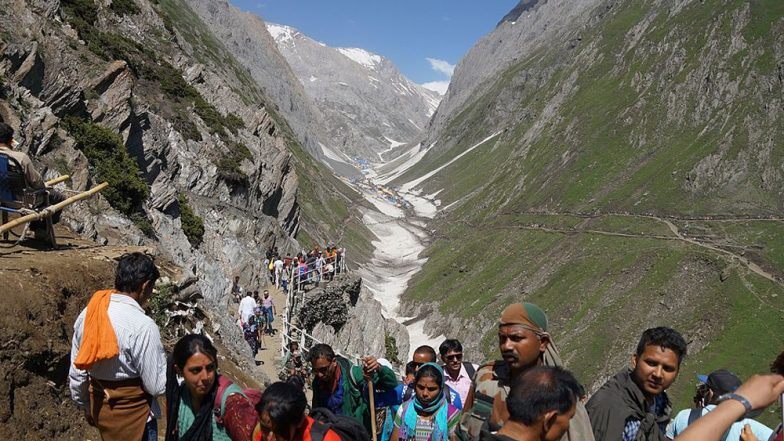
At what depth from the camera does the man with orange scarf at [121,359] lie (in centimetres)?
436

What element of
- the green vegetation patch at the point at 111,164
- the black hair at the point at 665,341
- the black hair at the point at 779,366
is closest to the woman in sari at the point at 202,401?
the black hair at the point at 665,341

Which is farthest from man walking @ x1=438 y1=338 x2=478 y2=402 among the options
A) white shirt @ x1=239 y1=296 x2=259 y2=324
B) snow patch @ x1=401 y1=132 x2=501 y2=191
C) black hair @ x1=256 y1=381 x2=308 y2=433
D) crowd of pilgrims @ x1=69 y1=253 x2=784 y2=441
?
snow patch @ x1=401 y1=132 x2=501 y2=191

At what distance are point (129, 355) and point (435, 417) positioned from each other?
2.95 meters

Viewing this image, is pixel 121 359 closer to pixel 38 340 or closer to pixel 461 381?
pixel 38 340

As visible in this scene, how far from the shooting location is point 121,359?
444cm

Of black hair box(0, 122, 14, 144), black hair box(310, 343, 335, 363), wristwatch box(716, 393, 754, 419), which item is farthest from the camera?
black hair box(0, 122, 14, 144)

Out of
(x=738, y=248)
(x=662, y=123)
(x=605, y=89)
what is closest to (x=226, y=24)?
(x=605, y=89)

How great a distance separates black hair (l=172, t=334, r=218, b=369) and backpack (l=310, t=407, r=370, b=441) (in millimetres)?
1000

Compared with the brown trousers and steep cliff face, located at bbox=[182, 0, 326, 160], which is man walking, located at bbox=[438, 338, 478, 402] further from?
steep cliff face, located at bbox=[182, 0, 326, 160]

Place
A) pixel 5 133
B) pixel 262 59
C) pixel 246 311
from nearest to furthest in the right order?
1. pixel 5 133
2. pixel 246 311
3. pixel 262 59

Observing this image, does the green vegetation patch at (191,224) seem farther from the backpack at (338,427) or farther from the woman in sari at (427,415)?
the backpack at (338,427)

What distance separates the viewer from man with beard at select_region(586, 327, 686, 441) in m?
4.41

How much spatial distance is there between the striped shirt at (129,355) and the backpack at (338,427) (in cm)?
139

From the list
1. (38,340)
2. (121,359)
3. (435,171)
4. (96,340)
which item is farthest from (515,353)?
(435,171)
